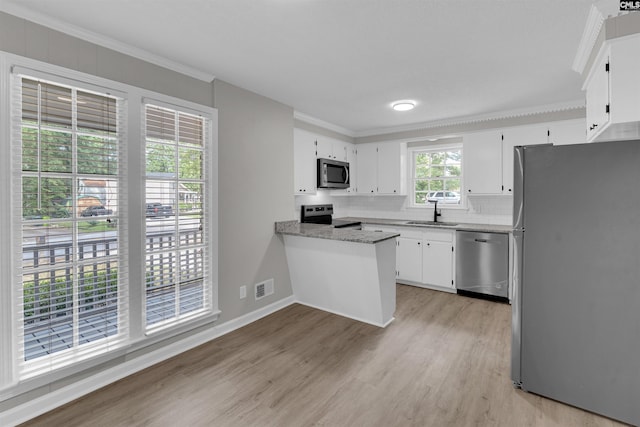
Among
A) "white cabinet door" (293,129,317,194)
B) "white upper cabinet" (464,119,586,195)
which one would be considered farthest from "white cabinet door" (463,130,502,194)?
"white cabinet door" (293,129,317,194)

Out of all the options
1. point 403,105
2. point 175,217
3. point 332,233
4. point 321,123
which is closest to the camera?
point 175,217

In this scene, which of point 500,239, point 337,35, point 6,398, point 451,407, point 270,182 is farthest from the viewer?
point 500,239

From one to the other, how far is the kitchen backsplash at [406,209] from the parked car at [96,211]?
2.47 metres

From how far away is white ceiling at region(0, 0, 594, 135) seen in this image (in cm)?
186

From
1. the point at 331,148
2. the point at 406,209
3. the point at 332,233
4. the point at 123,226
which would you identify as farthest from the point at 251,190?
the point at 406,209

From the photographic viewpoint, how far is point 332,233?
335 centimetres

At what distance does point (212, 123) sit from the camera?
2939 millimetres

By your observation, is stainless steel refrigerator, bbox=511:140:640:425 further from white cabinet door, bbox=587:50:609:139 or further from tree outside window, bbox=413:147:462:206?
tree outside window, bbox=413:147:462:206

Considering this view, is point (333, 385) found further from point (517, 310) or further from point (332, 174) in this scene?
point (332, 174)

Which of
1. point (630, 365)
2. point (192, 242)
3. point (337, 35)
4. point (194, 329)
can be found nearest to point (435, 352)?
point (630, 365)

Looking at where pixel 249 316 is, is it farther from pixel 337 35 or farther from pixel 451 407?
pixel 337 35

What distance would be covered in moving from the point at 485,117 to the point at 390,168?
1553 mm

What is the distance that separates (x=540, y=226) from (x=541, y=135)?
2.55m

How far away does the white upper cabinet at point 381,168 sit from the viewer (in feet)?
16.8
